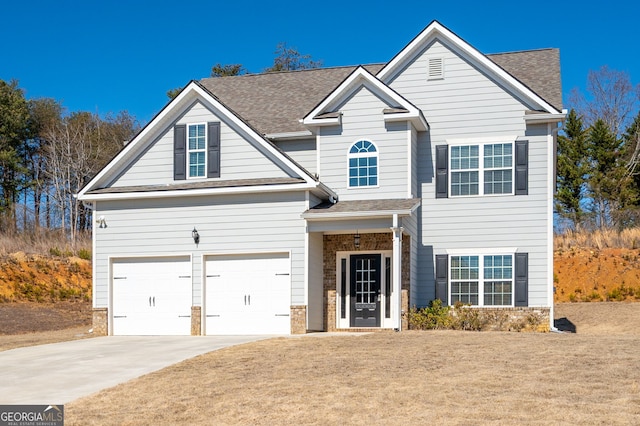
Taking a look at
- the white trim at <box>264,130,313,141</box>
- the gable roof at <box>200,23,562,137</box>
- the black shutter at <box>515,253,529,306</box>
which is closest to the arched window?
the white trim at <box>264,130,313,141</box>

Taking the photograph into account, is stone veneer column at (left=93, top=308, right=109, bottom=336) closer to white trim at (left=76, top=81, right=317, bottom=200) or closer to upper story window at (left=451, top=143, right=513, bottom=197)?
white trim at (left=76, top=81, right=317, bottom=200)

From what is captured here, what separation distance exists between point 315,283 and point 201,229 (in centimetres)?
353

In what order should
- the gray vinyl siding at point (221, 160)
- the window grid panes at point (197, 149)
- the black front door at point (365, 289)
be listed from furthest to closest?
the window grid panes at point (197, 149) < the black front door at point (365, 289) < the gray vinyl siding at point (221, 160)

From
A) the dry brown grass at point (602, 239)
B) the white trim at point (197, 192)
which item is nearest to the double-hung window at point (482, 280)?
the white trim at point (197, 192)

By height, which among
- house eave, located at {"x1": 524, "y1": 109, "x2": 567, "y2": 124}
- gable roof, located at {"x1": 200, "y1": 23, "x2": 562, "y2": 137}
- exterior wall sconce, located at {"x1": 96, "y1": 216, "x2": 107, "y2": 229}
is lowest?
exterior wall sconce, located at {"x1": 96, "y1": 216, "x2": 107, "y2": 229}

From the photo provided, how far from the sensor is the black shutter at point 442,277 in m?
23.5

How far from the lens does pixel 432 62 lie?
2423 cm

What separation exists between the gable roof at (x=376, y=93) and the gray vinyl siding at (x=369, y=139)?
20 cm

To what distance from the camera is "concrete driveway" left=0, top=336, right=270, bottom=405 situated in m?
13.8

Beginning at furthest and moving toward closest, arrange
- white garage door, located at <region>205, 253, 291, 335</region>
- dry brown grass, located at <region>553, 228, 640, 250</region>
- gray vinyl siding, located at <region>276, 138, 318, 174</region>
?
dry brown grass, located at <region>553, 228, 640, 250</region>
gray vinyl siding, located at <region>276, 138, 318, 174</region>
white garage door, located at <region>205, 253, 291, 335</region>

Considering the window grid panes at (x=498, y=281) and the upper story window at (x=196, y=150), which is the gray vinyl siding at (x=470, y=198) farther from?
the upper story window at (x=196, y=150)

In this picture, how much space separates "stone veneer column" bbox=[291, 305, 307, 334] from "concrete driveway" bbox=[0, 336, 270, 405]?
1610mm

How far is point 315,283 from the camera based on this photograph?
22.7 m

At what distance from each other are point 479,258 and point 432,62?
5926 millimetres
